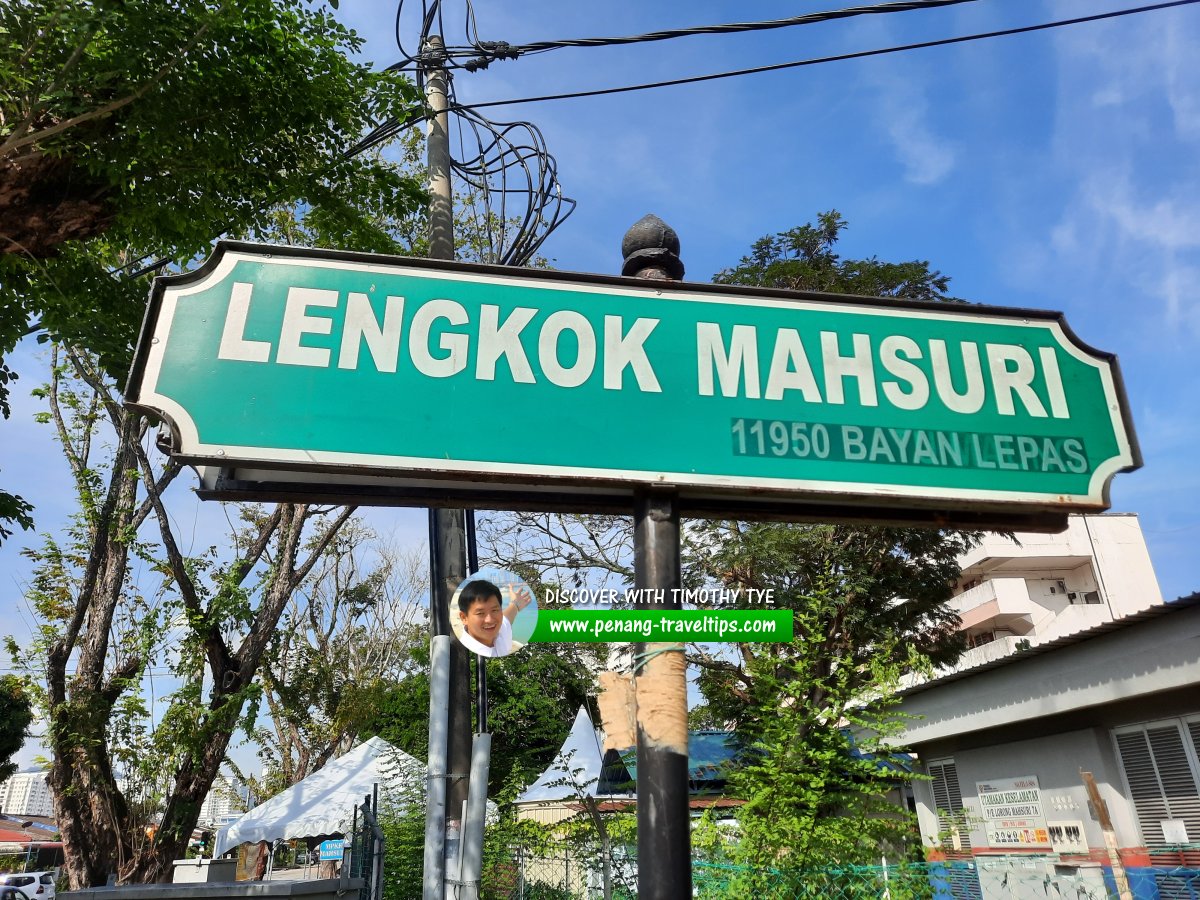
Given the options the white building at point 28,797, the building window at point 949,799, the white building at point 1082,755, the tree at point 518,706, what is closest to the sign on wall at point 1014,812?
the white building at point 1082,755

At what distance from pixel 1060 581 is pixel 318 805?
35.2m

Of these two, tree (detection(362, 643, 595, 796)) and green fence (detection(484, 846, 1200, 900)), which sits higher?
tree (detection(362, 643, 595, 796))

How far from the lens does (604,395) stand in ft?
6.23

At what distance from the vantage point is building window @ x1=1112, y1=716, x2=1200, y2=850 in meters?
8.75

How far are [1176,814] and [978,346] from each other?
9.94 metres

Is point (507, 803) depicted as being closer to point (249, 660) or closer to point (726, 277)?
point (249, 660)

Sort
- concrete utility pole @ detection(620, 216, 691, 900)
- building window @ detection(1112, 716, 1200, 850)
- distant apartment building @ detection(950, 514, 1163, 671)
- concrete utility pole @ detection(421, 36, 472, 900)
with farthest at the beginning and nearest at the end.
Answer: distant apartment building @ detection(950, 514, 1163, 671) < building window @ detection(1112, 716, 1200, 850) < concrete utility pole @ detection(421, 36, 472, 900) < concrete utility pole @ detection(620, 216, 691, 900)

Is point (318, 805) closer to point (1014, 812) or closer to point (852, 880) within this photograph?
point (1014, 812)

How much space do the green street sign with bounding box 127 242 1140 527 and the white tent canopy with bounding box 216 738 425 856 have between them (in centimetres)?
1337

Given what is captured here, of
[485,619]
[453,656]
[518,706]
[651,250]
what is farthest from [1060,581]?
[485,619]

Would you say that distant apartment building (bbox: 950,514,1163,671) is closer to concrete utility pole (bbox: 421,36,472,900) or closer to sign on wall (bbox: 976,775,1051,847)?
sign on wall (bbox: 976,775,1051,847)

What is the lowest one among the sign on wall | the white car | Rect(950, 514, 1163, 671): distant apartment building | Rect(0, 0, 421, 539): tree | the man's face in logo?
the white car

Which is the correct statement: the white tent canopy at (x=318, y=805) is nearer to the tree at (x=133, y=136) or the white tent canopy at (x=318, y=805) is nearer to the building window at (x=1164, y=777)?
the tree at (x=133, y=136)

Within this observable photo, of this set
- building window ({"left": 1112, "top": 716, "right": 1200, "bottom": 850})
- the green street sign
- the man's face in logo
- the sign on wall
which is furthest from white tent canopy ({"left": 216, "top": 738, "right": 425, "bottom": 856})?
the green street sign
